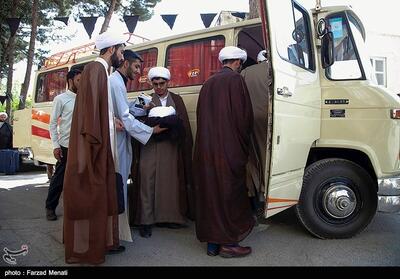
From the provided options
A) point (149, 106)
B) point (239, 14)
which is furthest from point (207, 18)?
point (149, 106)

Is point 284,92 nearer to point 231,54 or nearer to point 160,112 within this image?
point 231,54

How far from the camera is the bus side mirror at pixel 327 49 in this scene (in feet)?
12.6

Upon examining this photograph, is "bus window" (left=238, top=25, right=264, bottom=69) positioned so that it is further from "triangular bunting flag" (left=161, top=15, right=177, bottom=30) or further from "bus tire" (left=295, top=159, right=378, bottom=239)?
"triangular bunting flag" (left=161, top=15, right=177, bottom=30)

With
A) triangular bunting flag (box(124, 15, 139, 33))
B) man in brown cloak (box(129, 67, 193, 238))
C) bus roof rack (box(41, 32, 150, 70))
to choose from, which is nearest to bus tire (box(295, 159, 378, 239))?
man in brown cloak (box(129, 67, 193, 238))

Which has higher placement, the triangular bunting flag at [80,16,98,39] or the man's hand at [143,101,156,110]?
the triangular bunting flag at [80,16,98,39]

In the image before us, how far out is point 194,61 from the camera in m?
5.09

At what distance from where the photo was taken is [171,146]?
4.41 m

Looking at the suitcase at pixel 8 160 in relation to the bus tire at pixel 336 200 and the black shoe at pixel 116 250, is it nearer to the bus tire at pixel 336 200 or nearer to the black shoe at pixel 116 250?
the black shoe at pixel 116 250

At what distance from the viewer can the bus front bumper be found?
12.4ft

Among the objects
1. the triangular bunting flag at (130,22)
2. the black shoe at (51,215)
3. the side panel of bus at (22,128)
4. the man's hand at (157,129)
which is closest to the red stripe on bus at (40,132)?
the side panel of bus at (22,128)

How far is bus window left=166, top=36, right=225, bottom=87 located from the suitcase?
6.42 m

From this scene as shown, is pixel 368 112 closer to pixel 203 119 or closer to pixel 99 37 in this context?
pixel 203 119

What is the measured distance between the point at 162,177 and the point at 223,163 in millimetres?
1127
